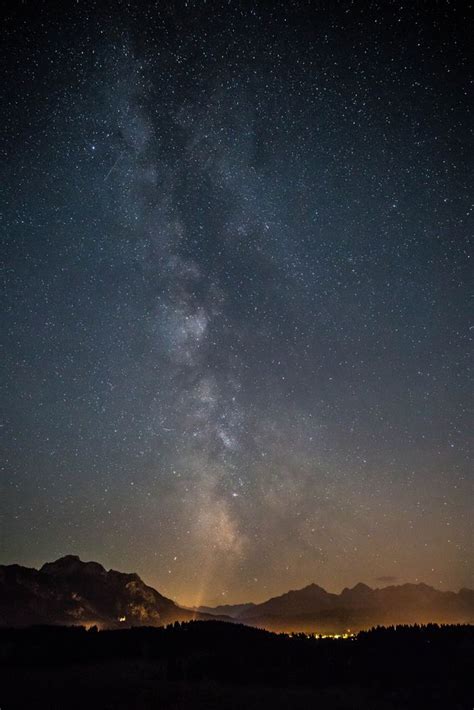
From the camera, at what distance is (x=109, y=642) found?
3022cm

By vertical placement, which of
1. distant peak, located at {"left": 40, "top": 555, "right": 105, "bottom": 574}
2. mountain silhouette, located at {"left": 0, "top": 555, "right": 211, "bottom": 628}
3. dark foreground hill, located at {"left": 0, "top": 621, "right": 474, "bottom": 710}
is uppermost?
distant peak, located at {"left": 40, "top": 555, "right": 105, "bottom": 574}

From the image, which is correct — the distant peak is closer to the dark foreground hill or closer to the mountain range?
the mountain range

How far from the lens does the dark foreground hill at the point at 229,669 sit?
20.4 meters

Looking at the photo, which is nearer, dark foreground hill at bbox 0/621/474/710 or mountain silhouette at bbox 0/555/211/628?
dark foreground hill at bbox 0/621/474/710

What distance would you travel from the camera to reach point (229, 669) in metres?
26.3

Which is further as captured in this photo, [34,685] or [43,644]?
[43,644]

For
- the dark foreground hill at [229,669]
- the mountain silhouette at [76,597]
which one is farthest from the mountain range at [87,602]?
the dark foreground hill at [229,669]

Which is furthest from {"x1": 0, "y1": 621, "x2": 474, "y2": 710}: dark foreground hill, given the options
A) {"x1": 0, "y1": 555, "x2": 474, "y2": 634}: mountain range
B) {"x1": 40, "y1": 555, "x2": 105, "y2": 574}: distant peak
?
{"x1": 40, "y1": 555, "x2": 105, "y2": 574}: distant peak

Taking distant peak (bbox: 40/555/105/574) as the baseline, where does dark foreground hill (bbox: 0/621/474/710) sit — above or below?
below

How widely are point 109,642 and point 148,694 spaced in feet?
36.1

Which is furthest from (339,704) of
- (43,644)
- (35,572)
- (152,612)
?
(152,612)

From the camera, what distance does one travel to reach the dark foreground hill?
20.4 m

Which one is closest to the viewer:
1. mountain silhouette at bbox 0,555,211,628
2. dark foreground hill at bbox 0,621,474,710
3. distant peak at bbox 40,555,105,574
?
dark foreground hill at bbox 0,621,474,710

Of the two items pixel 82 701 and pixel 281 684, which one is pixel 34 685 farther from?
pixel 281 684
